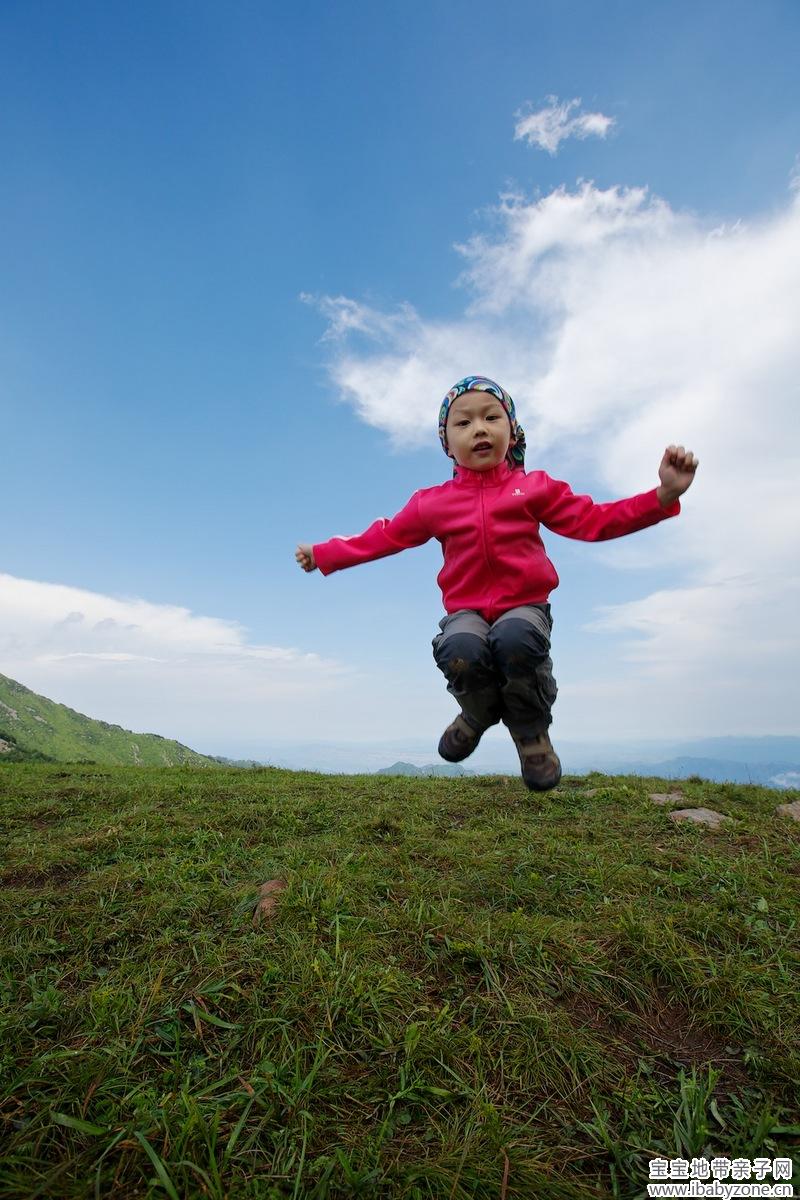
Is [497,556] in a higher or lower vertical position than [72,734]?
higher

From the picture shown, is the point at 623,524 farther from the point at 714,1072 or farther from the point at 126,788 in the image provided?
the point at 126,788

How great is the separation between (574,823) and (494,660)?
4.27m

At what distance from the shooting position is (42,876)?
546 centimetres

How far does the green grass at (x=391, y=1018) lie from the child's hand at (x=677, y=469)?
294cm

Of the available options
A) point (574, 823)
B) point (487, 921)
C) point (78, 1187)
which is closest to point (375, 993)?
point (487, 921)

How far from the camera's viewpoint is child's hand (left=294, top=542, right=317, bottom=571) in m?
4.60

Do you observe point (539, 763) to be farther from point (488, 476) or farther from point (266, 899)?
point (266, 899)

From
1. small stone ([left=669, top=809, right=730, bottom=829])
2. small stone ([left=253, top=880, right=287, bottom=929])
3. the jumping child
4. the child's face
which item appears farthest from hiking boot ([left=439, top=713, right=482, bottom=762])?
small stone ([left=669, top=809, right=730, bottom=829])

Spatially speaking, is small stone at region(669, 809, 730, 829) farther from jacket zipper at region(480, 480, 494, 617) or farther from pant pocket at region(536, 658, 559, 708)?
jacket zipper at region(480, 480, 494, 617)

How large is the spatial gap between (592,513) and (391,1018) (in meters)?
3.17

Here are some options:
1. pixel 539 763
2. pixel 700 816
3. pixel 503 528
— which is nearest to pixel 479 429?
pixel 503 528

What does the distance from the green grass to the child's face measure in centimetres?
316

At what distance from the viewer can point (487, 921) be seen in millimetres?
4188

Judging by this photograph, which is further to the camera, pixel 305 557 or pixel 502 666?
pixel 305 557
